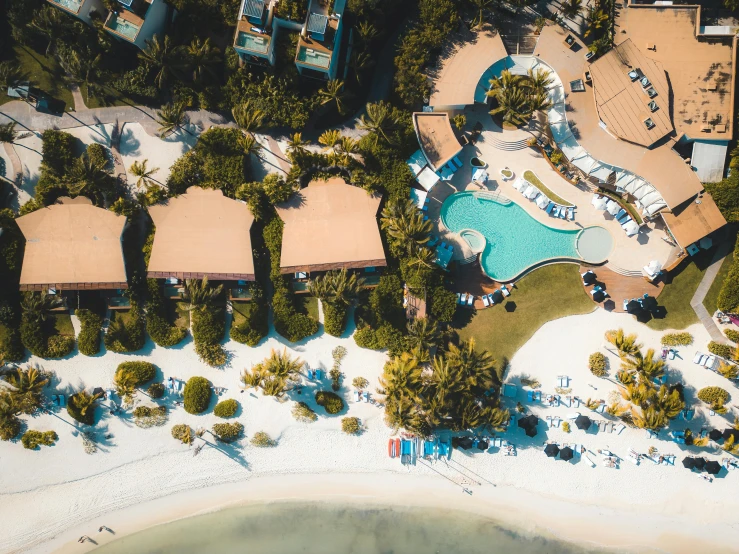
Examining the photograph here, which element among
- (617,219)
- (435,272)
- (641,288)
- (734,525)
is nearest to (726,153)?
(617,219)

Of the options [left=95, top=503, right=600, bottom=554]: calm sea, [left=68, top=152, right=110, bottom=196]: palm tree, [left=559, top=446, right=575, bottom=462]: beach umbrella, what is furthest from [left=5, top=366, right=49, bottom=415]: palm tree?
[left=559, top=446, right=575, bottom=462]: beach umbrella

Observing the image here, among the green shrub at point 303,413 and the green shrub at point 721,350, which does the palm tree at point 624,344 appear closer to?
the green shrub at point 721,350

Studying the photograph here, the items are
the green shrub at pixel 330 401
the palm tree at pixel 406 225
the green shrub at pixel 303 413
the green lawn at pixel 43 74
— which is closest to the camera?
the palm tree at pixel 406 225

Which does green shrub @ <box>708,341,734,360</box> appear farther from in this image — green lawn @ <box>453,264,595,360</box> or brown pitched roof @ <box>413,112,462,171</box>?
brown pitched roof @ <box>413,112,462,171</box>

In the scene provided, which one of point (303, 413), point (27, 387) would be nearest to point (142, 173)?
point (27, 387)

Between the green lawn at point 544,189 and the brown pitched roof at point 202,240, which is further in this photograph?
the green lawn at point 544,189

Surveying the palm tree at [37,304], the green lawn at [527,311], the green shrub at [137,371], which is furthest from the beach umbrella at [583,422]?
the palm tree at [37,304]

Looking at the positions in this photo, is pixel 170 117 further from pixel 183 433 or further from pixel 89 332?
pixel 183 433
